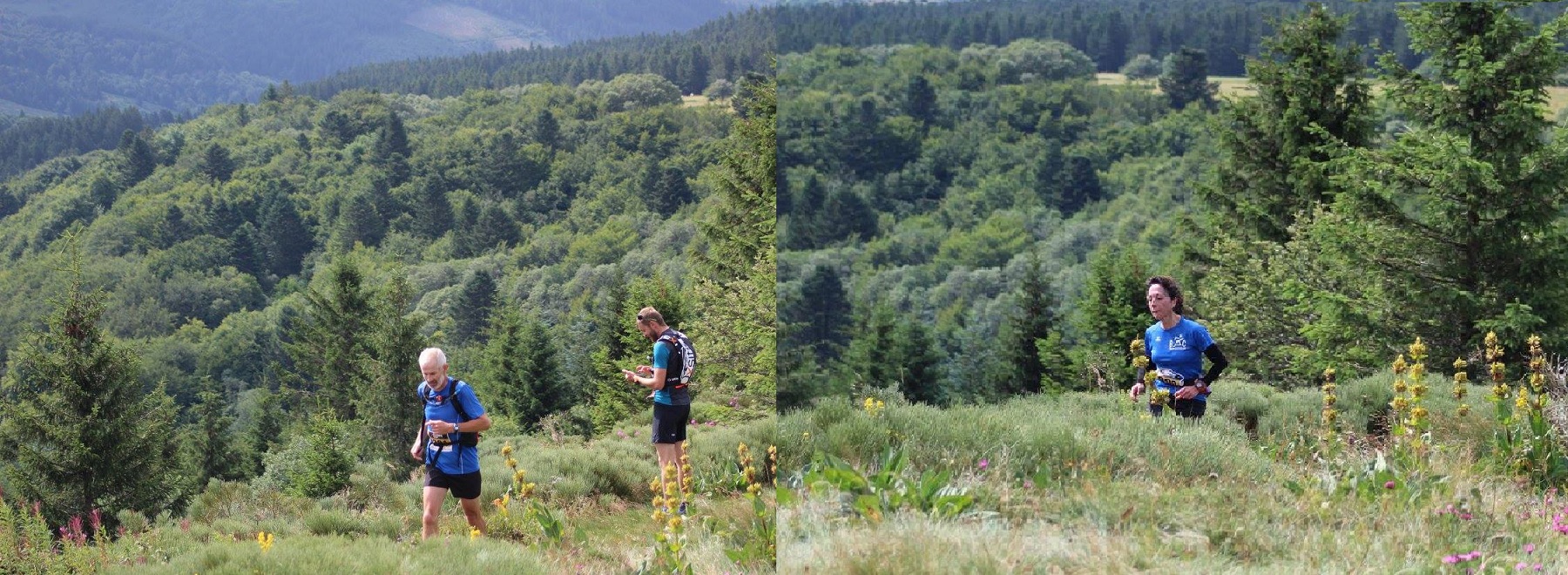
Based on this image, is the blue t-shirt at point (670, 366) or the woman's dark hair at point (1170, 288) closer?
the woman's dark hair at point (1170, 288)

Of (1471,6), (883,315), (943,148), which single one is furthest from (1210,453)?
(943,148)

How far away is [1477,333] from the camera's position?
12945 mm

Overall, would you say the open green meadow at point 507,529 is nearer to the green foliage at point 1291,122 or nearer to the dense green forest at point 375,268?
the dense green forest at point 375,268

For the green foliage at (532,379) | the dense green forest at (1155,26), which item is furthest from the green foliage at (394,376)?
the dense green forest at (1155,26)

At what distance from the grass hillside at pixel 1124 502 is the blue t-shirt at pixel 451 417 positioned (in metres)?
2.96

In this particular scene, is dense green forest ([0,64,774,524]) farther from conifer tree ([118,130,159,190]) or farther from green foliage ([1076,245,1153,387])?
green foliage ([1076,245,1153,387])

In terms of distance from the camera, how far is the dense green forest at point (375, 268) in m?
28.7

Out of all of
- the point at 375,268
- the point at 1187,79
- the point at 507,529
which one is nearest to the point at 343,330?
the point at 1187,79

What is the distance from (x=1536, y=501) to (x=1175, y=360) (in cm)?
176

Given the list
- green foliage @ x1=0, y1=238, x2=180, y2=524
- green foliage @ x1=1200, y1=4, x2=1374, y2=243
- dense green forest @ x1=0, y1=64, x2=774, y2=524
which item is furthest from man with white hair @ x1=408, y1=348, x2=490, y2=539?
green foliage @ x1=0, y1=238, x2=180, y2=524

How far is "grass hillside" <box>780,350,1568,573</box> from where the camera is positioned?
308 cm

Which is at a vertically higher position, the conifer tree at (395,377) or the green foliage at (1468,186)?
the green foliage at (1468,186)

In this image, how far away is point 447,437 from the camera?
6.76m

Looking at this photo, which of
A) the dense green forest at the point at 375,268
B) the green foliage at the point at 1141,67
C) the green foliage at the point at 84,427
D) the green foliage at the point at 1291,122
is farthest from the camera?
the green foliage at the point at 1141,67
